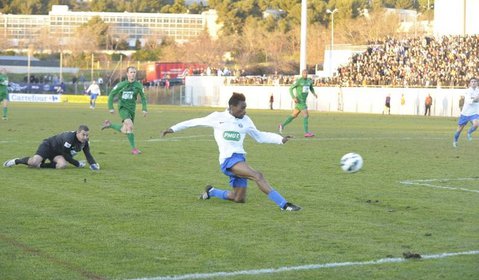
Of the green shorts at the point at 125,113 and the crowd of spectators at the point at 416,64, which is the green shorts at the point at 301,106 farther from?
the crowd of spectators at the point at 416,64

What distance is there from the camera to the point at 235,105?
12609mm

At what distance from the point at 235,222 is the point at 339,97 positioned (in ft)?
191

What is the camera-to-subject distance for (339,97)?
227ft

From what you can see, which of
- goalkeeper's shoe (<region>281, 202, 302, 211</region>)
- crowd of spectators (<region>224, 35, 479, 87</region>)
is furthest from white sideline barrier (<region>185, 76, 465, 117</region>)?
goalkeeper's shoe (<region>281, 202, 302, 211</region>)

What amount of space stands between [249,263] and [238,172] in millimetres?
3769

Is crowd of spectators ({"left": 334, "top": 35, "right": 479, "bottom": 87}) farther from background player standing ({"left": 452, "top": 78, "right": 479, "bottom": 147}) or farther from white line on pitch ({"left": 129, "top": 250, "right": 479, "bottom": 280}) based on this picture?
white line on pitch ({"left": 129, "top": 250, "right": 479, "bottom": 280})

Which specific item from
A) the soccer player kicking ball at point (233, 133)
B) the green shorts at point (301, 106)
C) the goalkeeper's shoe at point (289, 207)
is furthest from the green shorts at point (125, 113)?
the goalkeeper's shoe at point (289, 207)

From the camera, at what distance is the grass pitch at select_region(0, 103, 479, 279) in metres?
8.89

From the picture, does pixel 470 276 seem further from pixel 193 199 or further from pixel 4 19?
pixel 4 19

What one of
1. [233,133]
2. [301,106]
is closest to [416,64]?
[301,106]

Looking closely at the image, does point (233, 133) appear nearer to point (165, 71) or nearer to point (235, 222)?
point (235, 222)

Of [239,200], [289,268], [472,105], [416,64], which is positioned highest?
[416,64]

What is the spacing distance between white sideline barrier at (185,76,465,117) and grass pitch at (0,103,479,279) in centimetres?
4199

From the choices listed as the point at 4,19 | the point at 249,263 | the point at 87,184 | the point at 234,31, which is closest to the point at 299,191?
the point at 87,184
